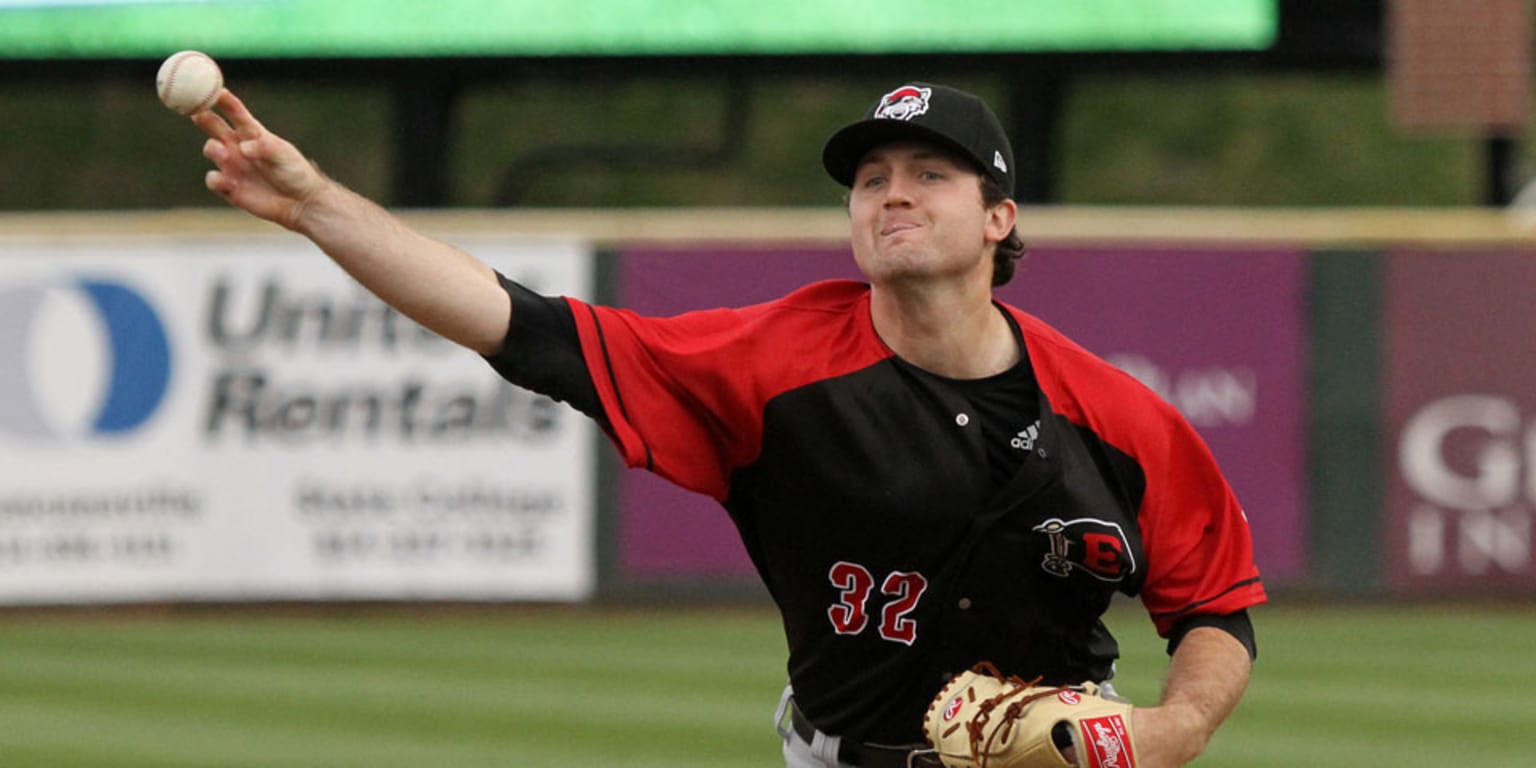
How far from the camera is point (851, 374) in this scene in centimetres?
359

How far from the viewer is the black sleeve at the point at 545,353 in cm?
335

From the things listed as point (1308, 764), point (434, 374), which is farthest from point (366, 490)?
point (1308, 764)

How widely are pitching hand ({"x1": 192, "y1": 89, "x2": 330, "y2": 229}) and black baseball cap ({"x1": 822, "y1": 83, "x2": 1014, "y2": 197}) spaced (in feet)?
2.78

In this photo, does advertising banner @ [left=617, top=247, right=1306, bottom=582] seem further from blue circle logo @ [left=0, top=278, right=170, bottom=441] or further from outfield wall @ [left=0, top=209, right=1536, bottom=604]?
blue circle logo @ [left=0, top=278, right=170, bottom=441]

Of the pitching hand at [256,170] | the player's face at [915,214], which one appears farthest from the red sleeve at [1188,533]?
the pitching hand at [256,170]

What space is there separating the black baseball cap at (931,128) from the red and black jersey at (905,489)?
29 centimetres

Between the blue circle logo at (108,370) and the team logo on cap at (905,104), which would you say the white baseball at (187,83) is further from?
the blue circle logo at (108,370)

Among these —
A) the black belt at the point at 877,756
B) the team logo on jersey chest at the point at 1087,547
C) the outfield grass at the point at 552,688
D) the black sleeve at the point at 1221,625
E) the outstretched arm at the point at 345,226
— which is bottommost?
the outfield grass at the point at 552,688

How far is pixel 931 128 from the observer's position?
11.4 feet

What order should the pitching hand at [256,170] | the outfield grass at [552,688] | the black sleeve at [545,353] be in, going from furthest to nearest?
the outfield grass at [552,688], the black sleeve at [545,353], the pitching hand at [256,170]

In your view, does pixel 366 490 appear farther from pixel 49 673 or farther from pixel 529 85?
pixel 529 85

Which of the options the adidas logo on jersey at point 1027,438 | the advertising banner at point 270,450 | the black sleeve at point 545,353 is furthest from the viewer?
the advertising banner at point 270,450

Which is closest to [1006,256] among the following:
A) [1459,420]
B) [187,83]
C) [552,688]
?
[187,83]

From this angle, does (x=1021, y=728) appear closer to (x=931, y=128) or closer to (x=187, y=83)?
(x=931, y=128)
